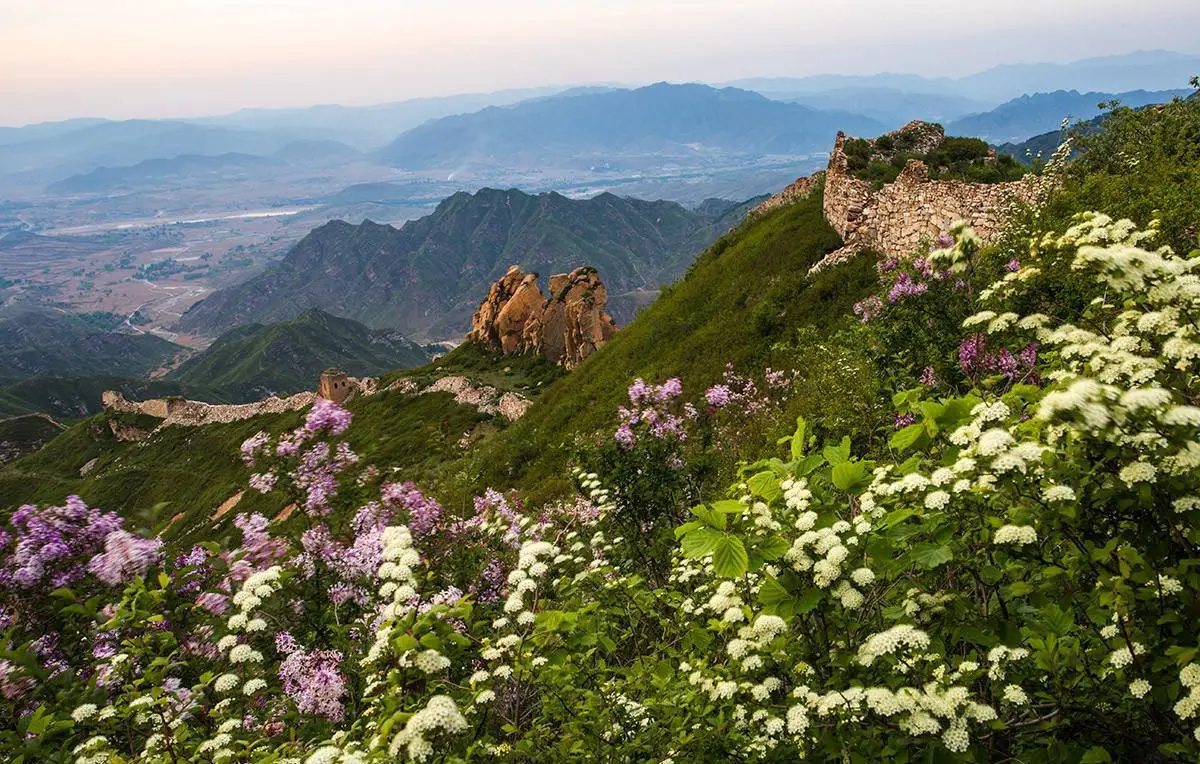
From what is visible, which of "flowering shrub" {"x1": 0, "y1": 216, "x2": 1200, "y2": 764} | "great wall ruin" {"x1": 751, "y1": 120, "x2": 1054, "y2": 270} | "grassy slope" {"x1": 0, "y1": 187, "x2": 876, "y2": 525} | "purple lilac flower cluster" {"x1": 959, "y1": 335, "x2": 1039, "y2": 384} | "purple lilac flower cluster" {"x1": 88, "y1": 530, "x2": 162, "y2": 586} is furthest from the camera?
"grassy slope" {"x1": 0, "y1": 187, "x2": 876, "y2": 525}

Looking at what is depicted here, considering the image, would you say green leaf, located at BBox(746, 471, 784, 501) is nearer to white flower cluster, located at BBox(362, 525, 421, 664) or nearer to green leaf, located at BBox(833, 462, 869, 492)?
green leaf, located at BBox(833, 462, 869, 492)

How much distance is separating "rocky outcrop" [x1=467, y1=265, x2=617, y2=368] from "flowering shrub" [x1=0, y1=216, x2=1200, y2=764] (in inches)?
2010

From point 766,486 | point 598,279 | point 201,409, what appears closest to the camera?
point 766,486

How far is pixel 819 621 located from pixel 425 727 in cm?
259

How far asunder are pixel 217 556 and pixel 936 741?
642 centimetres

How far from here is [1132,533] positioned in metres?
3.11

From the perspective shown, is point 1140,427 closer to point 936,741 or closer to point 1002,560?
point 1002,560

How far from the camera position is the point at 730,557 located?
3209 millimetres

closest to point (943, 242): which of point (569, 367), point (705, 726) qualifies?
point (705, 726)

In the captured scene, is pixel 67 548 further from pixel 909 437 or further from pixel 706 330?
pixel 706 330

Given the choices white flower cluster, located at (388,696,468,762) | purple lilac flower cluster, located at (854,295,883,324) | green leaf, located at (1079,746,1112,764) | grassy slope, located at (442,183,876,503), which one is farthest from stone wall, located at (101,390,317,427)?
green leaf, located at (1079,746,1112,764)

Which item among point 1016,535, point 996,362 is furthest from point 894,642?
point 996,362

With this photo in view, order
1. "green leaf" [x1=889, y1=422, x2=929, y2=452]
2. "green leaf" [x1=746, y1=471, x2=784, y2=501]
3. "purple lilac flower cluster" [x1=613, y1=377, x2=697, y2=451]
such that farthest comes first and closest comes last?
"purple lilac flower cluster" [x1=613, y1=377, x2=697, y2=451] < "green leaf" [x1=746, y1=471, x2=784, y2=501] < "green leaf" [x1=889, y1=422, x2=929, y2=452]

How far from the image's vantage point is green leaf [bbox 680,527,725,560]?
126 inches
